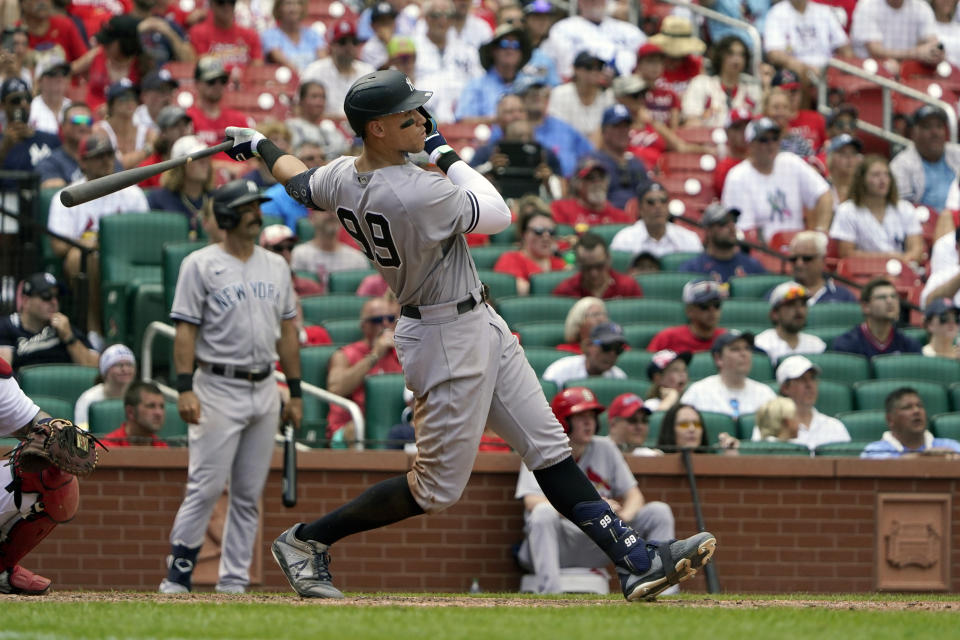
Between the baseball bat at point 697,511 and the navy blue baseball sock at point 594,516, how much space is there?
119 inches

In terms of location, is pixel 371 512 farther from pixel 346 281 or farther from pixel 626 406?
pixel 346 281

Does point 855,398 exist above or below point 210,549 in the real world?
above

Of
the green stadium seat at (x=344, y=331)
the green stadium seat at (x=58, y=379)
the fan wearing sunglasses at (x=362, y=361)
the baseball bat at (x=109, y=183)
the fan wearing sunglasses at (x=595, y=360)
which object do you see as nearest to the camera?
the baseball bat at (x=109, y=183)

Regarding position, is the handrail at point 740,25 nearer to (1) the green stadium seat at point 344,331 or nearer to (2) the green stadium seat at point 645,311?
(2) the green stadium seat at point 645,311

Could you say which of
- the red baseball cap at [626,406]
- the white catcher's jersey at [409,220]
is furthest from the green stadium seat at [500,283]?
the white catcher's jersey at [409,220]

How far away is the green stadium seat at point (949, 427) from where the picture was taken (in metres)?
9.14

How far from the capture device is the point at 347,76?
13.1 metres

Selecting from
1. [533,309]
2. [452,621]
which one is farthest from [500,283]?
[452,621]

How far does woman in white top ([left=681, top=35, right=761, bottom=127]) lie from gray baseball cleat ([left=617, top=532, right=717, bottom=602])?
8.60 meters

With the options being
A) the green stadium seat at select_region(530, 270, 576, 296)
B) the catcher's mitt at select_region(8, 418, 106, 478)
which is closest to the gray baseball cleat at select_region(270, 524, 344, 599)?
the catcher's mitt at select_region(8, 418, 106, 478)

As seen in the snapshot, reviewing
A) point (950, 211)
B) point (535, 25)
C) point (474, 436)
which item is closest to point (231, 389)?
point (474, 436)

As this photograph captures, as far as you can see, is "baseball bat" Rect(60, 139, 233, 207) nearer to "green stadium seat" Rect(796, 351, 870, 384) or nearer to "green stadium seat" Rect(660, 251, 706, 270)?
"green stadium seat" Rect(796, 351, 870, 384)

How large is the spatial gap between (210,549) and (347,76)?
5.78 metres

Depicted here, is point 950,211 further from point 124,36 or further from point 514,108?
point 124,36
